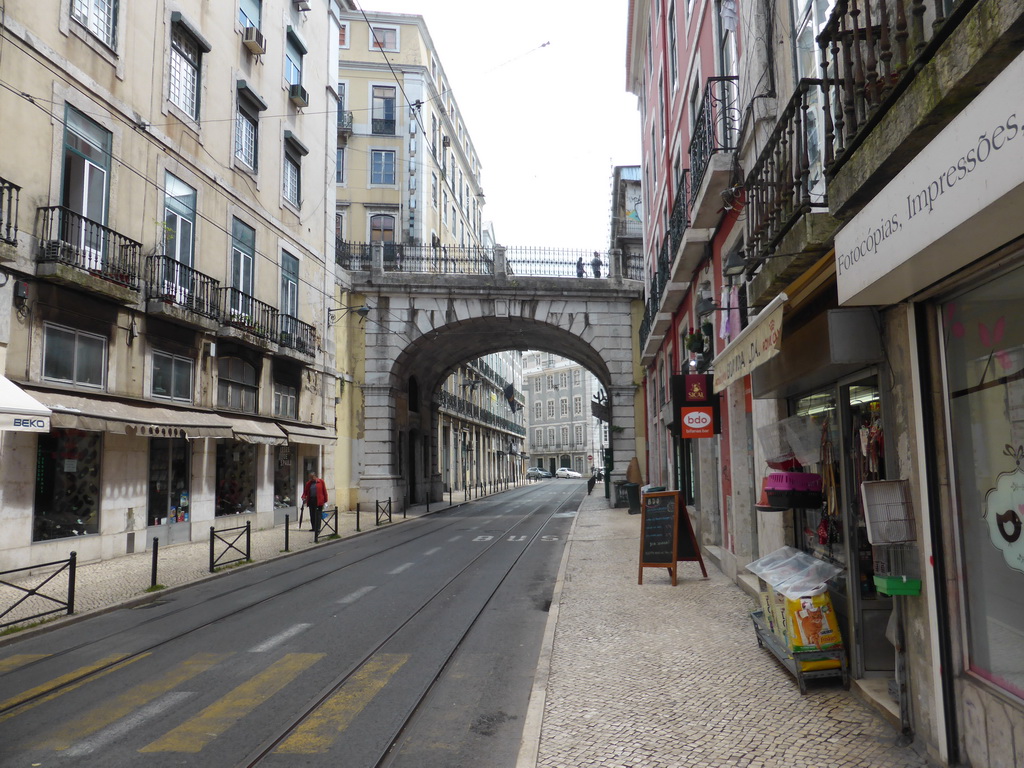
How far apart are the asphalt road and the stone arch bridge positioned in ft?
57.3

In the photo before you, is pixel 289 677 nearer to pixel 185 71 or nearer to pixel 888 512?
pixel 888 512

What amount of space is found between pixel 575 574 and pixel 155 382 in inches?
391

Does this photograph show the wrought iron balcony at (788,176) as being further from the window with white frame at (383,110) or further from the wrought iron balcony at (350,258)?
the window with white frame at (383,110)

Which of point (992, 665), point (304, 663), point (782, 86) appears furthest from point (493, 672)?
point (782, 86)

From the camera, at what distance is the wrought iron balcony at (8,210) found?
448 inches

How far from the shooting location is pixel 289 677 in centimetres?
611

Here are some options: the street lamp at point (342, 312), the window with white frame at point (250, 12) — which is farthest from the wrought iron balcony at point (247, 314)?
the window with white frame at point (250, 12)

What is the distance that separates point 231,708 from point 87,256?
11.0 meters

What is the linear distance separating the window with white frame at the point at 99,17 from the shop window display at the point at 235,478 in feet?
30.3

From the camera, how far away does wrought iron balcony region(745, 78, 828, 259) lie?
573 cm

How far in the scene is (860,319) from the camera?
4621 mm

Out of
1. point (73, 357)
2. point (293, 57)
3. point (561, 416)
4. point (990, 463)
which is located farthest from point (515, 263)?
point (561, 416)

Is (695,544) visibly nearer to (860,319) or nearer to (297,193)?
(860,319)

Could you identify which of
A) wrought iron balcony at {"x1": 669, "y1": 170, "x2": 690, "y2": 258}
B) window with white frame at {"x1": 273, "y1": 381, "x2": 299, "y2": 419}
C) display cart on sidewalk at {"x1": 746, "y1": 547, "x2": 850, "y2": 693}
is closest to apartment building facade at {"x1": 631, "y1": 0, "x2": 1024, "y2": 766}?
display cart on sidewalk at {"x1": 746, "y1": 547, "x2": 850, "y2": 693}
